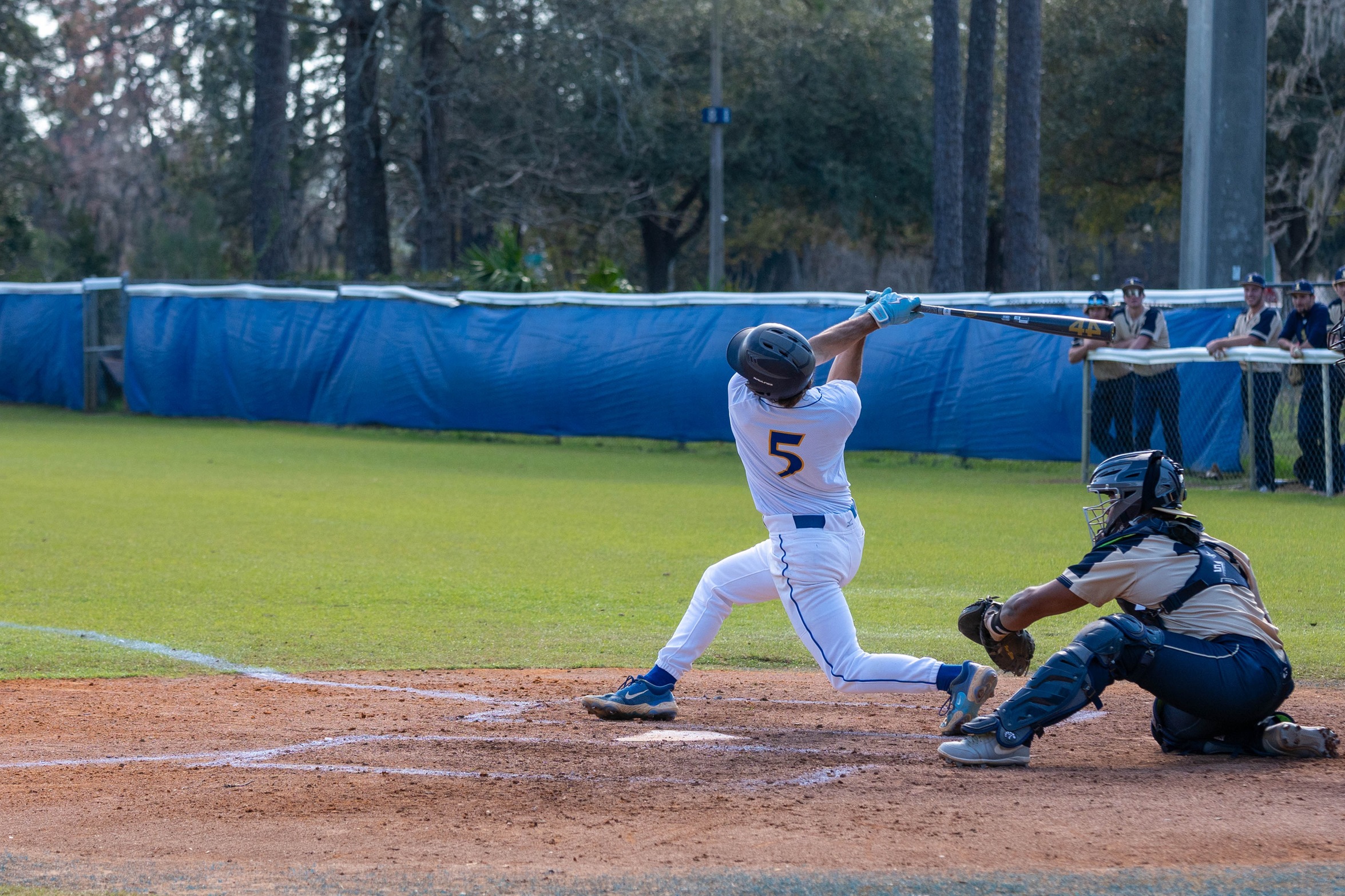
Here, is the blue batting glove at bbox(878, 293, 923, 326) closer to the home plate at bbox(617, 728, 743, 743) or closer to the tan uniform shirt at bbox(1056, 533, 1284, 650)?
the tan uniform shirt at bbox(1056, 533, 1284, 650)

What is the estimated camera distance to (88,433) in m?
20.9

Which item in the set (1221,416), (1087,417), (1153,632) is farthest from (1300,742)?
(1221,416)

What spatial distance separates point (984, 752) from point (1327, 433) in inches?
388

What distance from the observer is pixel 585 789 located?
511 centimetres

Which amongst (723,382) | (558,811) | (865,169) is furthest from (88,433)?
(865,169)

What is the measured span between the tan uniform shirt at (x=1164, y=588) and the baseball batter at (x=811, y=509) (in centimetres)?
60

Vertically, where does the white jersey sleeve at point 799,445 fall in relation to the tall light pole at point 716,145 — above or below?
below

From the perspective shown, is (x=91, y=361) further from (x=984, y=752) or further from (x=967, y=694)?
(x=984, y=752)

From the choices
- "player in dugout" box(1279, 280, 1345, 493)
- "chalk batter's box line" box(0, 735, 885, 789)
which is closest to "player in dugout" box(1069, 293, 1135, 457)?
"player in dugout" box(1279, 280, 1345, 493)

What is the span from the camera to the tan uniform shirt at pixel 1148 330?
1480 centimetres

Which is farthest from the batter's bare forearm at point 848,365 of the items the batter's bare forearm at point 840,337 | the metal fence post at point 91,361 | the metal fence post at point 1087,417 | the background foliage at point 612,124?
the metal fence post at point 91,361

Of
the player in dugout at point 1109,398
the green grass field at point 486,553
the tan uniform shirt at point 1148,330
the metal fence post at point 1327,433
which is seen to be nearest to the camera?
the green grass field at point 486,553

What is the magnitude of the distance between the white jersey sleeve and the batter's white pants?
90mm

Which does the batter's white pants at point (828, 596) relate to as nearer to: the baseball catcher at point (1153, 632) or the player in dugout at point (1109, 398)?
the baseball catcher at point (1153, 632)
